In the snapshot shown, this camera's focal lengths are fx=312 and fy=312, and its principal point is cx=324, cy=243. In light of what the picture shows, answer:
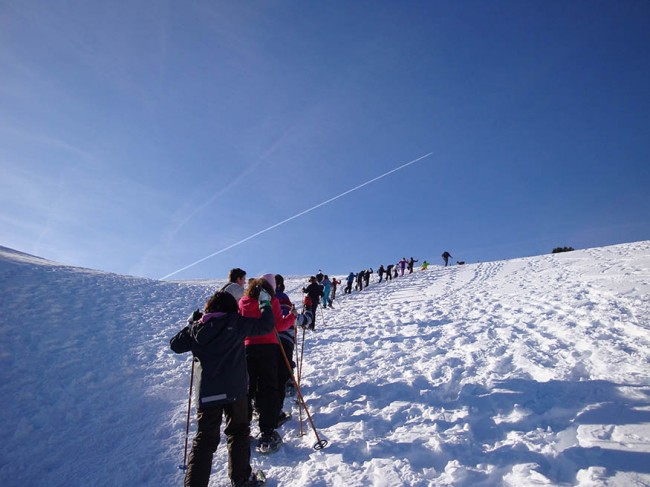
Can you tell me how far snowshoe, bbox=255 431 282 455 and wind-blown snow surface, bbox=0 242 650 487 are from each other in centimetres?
11

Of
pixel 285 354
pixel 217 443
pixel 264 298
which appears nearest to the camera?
pixel 217 443

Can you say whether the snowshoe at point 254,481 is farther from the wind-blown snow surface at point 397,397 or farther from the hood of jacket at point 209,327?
the hood of jacket at point 209,327

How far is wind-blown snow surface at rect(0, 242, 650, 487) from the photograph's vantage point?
3.79 m

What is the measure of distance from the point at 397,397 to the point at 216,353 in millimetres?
3647

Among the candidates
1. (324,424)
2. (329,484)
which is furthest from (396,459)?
(324,424)

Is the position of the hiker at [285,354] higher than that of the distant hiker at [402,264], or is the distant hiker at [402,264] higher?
the distant hiker at [402,264]

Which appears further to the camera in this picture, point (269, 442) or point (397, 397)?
point (397, 397)

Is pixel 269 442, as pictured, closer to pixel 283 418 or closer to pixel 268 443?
pixel 268 443

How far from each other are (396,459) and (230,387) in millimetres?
2280

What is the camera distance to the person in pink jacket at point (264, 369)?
4504mm

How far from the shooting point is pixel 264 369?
15.5ft

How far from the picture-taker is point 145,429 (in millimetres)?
5691

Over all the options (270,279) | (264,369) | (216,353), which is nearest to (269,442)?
(264,369)

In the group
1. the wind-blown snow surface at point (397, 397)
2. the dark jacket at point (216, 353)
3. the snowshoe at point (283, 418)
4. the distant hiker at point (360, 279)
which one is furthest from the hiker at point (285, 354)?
the distant hiker at point (360, 279)
